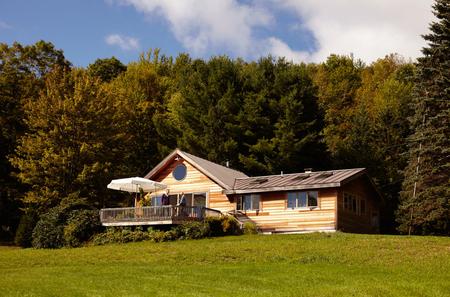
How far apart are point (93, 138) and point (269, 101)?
16267 millimetres

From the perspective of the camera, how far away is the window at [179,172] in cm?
4144

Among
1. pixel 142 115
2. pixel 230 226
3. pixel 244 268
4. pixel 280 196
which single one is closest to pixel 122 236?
pixel 230 226

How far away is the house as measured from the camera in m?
36.6

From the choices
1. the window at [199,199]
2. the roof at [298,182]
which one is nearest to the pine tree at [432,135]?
the roof at [298,182]

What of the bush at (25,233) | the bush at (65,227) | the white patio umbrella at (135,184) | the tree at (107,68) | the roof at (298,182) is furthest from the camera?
the tree at (107,68)

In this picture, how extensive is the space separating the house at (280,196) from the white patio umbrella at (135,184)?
2.34 m

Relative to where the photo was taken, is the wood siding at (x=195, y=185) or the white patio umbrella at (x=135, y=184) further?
the wood siding at (x=195, y=185)

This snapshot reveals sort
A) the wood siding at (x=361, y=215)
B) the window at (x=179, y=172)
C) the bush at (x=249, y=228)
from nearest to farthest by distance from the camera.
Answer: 1. the bush at (x=249, y=228)
2. the wood siding at (x=361, y=215)
3. the window at (x=179, y=172)

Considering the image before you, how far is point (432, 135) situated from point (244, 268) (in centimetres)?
2003

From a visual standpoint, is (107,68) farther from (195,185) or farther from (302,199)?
(302,199)

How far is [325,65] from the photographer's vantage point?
233 feet

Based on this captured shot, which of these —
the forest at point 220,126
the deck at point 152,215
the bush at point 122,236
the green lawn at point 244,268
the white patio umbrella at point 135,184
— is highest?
the forest at point 220,126

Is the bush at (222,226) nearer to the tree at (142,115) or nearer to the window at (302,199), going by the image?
the window at (302,199)

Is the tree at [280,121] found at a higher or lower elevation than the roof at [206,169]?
higher
